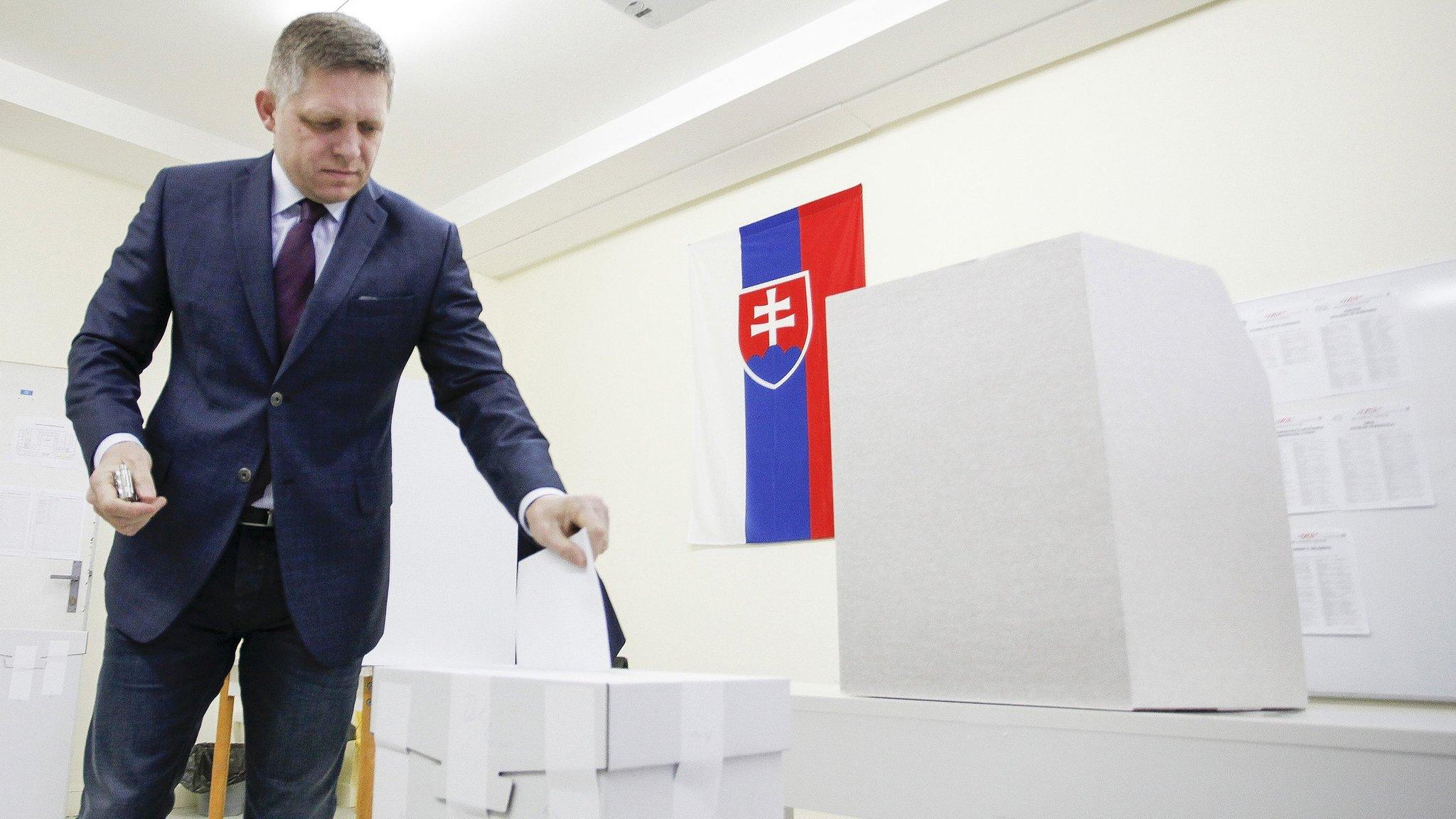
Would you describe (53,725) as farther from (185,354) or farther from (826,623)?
(185,354)

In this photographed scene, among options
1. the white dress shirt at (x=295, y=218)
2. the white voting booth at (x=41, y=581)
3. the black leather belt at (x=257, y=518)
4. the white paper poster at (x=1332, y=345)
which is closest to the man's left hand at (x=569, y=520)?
the black leather belt at (x=257, y=518)

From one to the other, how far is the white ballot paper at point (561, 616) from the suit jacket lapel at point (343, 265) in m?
0.35

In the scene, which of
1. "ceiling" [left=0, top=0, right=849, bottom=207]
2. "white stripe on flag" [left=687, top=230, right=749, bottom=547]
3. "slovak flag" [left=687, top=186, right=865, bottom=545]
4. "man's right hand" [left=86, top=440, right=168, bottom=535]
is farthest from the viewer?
"white stripe on flag" [left=687, top=230, right=749, bottom=547]

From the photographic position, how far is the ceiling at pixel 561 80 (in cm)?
286

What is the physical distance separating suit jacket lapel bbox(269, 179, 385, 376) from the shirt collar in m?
0.01

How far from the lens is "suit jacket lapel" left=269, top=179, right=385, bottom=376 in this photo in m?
0.93

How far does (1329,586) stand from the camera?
2156 mm

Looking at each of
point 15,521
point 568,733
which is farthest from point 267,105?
point 15,521

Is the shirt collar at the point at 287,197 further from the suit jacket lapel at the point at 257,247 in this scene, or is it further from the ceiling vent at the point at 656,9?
the ceiling vent at the point at 656,9

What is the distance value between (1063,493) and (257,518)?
72 cm

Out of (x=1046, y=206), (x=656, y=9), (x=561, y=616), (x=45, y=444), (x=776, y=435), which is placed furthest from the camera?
(x=45, y=444)

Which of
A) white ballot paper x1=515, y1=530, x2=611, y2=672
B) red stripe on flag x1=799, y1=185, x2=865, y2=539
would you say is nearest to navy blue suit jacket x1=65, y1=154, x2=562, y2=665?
white ballot paper x1=515, y1=530, x2=611, y2=672

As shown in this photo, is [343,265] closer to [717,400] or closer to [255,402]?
[255,402]

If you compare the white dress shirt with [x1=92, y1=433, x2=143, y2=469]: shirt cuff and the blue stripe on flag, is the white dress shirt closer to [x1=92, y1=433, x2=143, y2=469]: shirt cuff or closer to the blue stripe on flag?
[x1=92, y1=433, x2=143, y2=469]: shirt cuff
